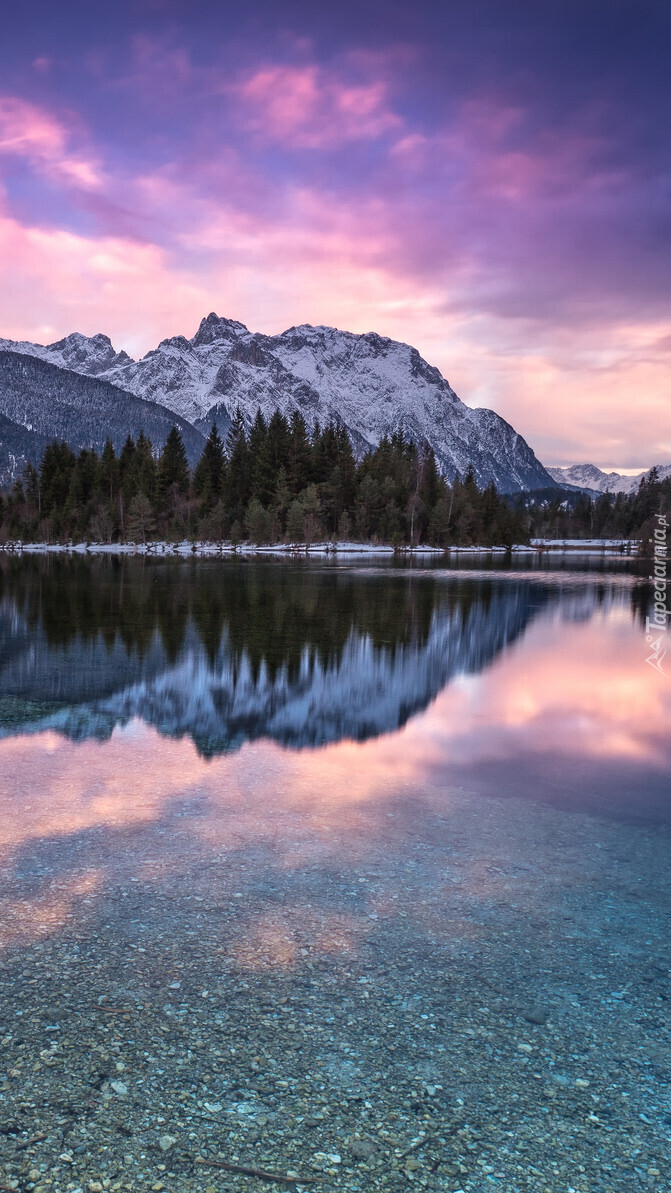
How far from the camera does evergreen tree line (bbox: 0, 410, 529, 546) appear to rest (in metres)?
130

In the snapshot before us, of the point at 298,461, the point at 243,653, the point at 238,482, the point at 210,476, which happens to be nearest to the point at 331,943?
the point at 243,653

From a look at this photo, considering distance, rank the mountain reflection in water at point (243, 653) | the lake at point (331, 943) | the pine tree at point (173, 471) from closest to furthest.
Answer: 1. the lake at point (331, 943)
2. the mountain reflection in water at point (243, 653)
3. the pine tree at point (173, 471)

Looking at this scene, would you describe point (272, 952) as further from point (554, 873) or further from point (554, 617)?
point (554, 617)

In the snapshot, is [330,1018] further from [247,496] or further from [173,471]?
[173,471]

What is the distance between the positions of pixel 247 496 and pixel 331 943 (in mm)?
134759

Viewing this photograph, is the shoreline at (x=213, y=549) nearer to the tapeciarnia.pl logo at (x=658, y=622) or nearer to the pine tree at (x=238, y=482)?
the pine tree at (x=238, y=482)

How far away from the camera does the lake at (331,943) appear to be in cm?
469

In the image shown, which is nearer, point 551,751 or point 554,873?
point 554,873

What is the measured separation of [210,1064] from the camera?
5312 millimetres

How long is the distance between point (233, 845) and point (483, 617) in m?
29.0

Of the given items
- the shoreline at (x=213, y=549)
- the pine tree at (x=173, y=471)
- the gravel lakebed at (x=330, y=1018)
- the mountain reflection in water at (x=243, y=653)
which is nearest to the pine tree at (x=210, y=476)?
the pine tree at (x=173, y=471)

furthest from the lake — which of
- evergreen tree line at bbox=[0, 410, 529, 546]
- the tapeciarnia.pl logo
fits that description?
evergreen tree line at bbox=[0, 410, 529, 546]

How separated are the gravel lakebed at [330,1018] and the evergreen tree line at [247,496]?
4510 inches

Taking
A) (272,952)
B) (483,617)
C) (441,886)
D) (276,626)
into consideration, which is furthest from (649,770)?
(483,617)
